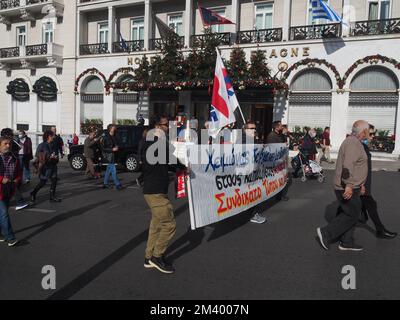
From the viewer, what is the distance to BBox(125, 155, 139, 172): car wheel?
14.9 metres

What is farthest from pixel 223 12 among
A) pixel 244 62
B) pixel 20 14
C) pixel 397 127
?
pixel 20 14

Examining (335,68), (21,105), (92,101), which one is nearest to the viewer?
(335,68)

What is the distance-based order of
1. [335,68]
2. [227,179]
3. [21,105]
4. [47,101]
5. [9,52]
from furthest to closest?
[21,105], [9,52], [47,101], [335,68], [227,179]

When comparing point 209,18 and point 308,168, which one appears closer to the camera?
point 308,168

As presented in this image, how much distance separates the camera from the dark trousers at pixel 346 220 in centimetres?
561

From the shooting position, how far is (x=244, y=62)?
61.9 ft

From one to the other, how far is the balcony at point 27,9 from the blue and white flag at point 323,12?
17.1 metres

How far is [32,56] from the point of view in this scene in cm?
2711

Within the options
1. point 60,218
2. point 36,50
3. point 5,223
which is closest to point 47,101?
point 36,50

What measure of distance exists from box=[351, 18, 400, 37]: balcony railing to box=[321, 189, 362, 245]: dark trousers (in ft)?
47.0

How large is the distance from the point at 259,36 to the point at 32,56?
51.3 feet

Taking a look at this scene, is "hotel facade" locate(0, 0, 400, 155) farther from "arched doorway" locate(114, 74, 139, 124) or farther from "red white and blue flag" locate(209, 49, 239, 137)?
"red white and blue flag" locate(209, 49, 239, 137)

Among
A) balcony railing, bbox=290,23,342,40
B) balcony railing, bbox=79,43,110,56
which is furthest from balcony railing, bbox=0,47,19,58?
balcony railing, bbox=290,23,342,40

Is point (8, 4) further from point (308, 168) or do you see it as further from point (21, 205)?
point (308, 168)
